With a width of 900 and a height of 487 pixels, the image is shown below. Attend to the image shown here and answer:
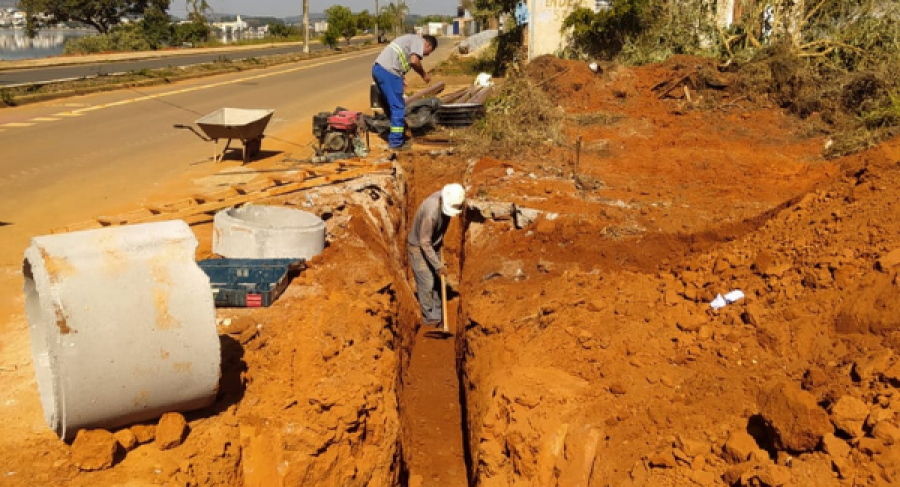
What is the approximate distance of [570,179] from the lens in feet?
31.8

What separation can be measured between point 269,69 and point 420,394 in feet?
79.2

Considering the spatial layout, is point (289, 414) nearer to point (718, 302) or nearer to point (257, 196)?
point (718, 302)

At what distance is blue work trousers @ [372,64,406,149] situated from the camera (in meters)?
11.2

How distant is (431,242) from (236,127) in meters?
3.90

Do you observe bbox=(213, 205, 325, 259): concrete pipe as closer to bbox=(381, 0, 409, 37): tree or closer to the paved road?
the paved road

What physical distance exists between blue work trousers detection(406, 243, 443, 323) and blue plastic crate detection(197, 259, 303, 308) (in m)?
1.82

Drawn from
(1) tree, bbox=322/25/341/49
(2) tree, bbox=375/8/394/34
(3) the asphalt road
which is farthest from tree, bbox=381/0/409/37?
(3) the asphalt road

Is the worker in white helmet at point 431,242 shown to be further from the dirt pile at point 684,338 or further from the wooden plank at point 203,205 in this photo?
the wooden plank at point 203,205

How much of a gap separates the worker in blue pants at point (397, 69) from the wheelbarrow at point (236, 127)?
184 centimetres

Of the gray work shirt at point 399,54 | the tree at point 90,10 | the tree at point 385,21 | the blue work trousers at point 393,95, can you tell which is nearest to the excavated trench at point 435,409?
the blue work trousers at point 393,95

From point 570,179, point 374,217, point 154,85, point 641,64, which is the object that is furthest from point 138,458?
point 154,85

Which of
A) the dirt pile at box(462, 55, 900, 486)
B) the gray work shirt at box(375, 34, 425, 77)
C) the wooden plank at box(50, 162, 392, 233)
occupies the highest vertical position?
the gray work shirt at box(375, 34, 425, 77)

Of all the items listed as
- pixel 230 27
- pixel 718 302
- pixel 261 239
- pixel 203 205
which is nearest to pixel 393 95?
pixel 203 205

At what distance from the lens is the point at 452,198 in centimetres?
764
